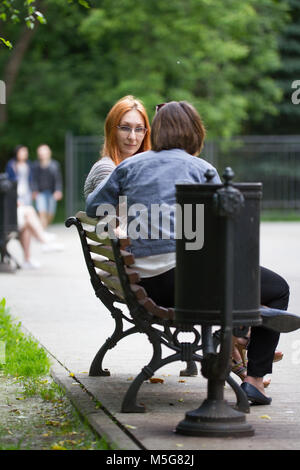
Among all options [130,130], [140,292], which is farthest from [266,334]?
[130,130]

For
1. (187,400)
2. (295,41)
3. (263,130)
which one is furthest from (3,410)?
(263,130)

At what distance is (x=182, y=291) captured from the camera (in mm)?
4680

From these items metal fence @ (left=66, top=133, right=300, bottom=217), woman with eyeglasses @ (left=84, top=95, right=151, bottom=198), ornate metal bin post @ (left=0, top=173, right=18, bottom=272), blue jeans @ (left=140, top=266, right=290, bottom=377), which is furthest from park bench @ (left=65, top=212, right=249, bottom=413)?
metal fence @ (left=66, top=133, right=300, bottom=217)

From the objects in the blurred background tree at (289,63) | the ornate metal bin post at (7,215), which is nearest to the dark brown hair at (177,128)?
the ornate metal bin post at (7,215)

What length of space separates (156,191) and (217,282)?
74 centimetres

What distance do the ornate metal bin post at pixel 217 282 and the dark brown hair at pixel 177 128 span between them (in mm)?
551

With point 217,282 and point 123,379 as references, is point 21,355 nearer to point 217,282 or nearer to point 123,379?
point 123,379

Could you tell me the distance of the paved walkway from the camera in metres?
4.55

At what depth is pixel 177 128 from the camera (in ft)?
16.8

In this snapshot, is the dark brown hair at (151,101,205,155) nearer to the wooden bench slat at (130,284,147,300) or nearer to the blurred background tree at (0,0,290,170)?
the wooden bench slat at (130,284,147,300)

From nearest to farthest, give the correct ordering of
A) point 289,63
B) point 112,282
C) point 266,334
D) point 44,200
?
point 266,334 < point 112,282 < point 44,200 < point 289,63

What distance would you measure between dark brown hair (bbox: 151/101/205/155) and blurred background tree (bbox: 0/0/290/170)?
68.5 ft

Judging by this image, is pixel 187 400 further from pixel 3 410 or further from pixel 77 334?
pixel 77 334

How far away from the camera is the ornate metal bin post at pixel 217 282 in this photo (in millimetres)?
4539
